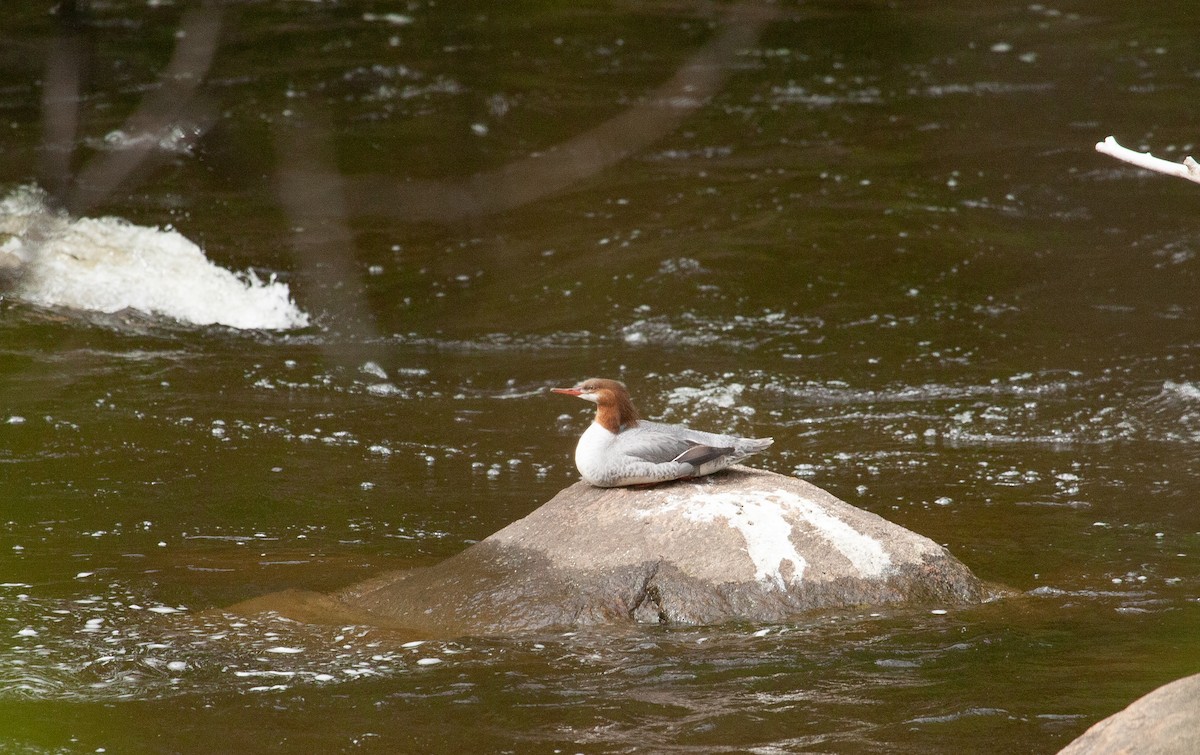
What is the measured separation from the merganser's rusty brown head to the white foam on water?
6.74 meters

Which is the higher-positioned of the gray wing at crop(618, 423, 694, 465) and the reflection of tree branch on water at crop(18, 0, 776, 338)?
the reflection of tree branch on water at crop(18, 0, 776, 338)

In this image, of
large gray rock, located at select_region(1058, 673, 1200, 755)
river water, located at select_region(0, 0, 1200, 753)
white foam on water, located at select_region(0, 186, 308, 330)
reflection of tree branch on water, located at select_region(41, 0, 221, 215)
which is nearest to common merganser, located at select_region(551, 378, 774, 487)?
river water, located at select_region(0, 0, 1200, 753)

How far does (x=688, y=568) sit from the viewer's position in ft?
19.9

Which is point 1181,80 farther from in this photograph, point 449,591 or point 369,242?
point 449,591

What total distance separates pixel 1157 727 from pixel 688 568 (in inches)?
99.2

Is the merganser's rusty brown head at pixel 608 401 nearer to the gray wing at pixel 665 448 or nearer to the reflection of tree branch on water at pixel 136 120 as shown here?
the gray wing at pixel 665 448

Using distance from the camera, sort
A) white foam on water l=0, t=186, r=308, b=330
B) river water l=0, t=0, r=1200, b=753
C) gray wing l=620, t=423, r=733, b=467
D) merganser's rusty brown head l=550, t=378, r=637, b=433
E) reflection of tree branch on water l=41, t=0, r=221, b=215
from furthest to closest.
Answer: white foam on water l=0, t=186, r=308, b=330 → merganser's rusty brown head l=550, t=378, r=637, b=433 → gray wing l=620, t=423, r=733, b=467 → river water l=0, t=0, r=1200, b=753 → reflection of tree branch on water l=41, t=0, r=221, b=215

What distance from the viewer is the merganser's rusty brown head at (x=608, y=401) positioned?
644 centimetres

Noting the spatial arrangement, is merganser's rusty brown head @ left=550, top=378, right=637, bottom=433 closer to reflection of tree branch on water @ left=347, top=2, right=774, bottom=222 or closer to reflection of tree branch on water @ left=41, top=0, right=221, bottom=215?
reflection of tree branch on water @ left=347, top=2, right=774, bottom=222

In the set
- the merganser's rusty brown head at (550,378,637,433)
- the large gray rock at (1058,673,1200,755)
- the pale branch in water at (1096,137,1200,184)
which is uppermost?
the pale branch in water at (1096,137,1200,184)

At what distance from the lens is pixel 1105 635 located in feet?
19.5

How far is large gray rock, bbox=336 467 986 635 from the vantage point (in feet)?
19.7

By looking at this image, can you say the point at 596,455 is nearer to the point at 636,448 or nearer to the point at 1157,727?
the point at 636,448

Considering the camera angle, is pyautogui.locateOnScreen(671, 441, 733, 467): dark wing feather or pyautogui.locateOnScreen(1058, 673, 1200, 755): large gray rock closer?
pyautogui.locateOnScreen(1058, 673, 1200, 755): large gray rock
